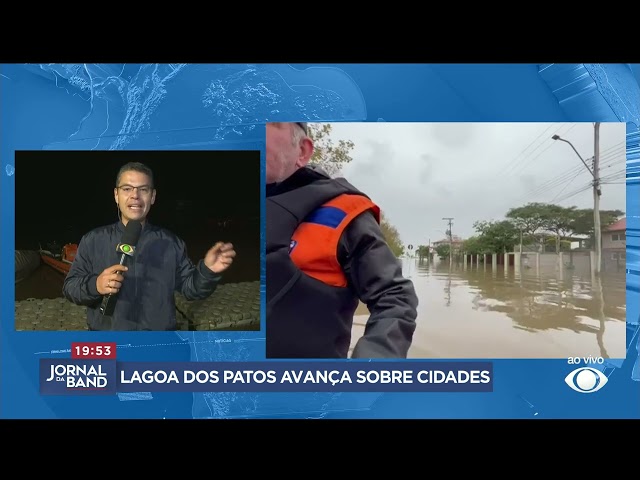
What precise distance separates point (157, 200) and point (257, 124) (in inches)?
30.7

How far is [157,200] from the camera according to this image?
146 inches

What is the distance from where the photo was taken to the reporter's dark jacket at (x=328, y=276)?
3494mm

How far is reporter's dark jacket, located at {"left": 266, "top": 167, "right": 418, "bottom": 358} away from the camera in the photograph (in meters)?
3.49

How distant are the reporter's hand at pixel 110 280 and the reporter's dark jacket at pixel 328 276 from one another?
921 mm

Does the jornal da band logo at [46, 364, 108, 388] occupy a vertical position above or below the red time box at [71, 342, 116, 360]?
below

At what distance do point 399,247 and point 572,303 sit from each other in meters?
1.16

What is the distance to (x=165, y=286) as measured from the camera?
12.2 ft

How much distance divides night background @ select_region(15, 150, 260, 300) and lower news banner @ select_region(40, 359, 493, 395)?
0.54 m

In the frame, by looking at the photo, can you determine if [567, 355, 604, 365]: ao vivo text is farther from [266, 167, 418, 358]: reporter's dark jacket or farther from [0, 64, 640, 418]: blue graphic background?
[266, 167, 418, 358]: reporter's dark jacket

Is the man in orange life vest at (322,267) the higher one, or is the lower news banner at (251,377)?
the man in orange life vest at (322,267)

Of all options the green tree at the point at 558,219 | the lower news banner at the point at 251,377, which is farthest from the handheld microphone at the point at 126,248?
the green tree at the point at 558,219

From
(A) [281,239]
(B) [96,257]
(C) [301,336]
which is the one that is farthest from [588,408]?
(B) [96,257]

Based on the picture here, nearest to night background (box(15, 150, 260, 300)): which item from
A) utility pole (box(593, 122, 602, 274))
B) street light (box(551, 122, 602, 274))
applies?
street light (box(551, 122, 602, 274))

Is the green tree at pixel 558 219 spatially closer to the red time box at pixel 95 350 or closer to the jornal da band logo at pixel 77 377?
the red time box at pixel 95 350
